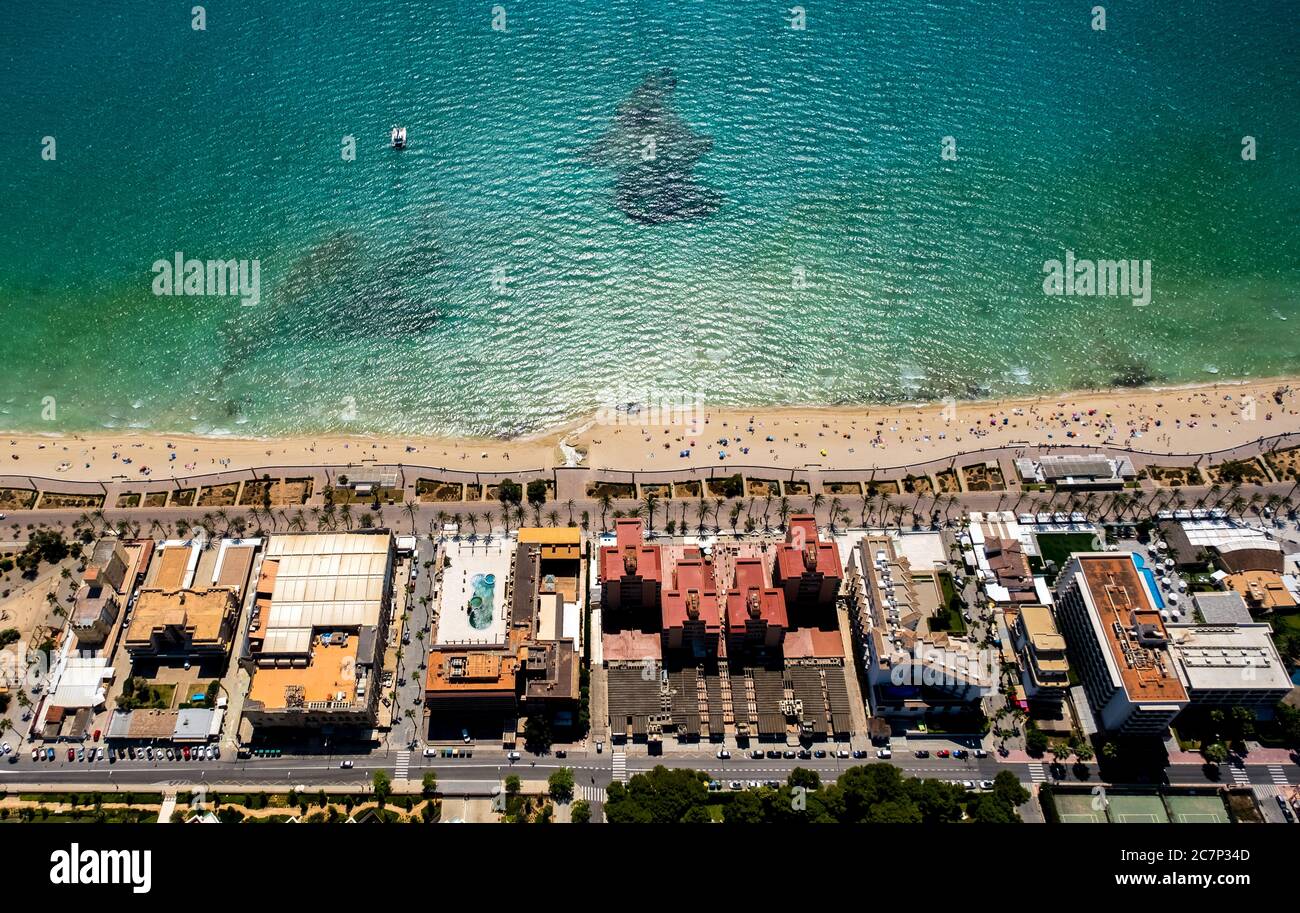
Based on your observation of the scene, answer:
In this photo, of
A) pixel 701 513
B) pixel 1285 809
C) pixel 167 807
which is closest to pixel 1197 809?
pixel 1285 809

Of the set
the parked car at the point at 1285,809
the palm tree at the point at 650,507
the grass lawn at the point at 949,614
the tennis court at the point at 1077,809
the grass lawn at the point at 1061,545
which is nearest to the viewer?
the parked car at the point at 1285,809

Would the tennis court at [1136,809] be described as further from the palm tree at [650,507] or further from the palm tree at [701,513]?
the palm tree at [650,507]

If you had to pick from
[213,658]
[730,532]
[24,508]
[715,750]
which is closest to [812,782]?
[715,750]

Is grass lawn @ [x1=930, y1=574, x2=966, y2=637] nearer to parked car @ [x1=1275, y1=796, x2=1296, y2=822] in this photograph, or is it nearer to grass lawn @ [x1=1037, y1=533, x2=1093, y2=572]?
grass lawn @ [x1=1037, y1=533, x2=1093, y2=572]

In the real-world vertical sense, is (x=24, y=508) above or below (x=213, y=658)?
above

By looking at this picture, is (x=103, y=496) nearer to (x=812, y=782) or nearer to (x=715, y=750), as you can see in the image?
(x=715, y=750)

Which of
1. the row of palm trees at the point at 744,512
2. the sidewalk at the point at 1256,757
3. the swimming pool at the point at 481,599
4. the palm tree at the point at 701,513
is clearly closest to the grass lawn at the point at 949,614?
the row of palm trees at the point at 744,512

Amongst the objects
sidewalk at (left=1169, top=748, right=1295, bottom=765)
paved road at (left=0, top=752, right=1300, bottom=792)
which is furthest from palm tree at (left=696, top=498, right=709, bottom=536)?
sidewalk at (left=1169, top=748, right=1295, bottom=765)
